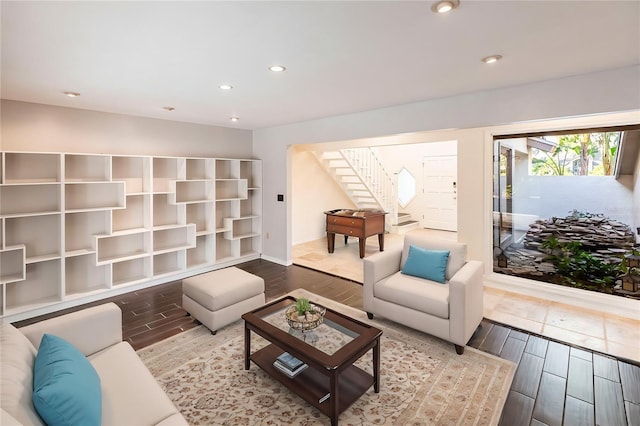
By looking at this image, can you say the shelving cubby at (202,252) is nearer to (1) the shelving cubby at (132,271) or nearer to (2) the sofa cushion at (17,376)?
(1) the shelving cubby at (132,271)

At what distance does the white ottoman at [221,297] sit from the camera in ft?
10.2

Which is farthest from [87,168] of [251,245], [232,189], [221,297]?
[251,245]

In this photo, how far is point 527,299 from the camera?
399cm

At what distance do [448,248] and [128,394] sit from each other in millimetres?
2923

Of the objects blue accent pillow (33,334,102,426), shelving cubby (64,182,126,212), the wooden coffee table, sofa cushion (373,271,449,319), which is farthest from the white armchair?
shelving cubby (64,182,126,212)

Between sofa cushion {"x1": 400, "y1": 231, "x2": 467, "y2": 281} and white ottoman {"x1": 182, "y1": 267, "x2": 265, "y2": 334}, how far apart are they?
1.69 metres

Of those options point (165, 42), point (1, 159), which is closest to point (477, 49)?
point (165, 42)

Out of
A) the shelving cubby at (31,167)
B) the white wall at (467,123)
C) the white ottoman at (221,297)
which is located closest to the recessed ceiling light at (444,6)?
the white wall at (467,123)

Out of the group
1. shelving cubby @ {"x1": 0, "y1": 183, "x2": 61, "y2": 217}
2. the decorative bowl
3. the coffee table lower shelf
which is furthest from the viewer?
shelving cubby @ {"x1": 0, "y1": 183, "x2": 61, "y2": 217}

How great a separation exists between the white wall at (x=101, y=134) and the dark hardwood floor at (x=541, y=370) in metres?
1.98

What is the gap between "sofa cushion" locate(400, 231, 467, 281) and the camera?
3.26 m

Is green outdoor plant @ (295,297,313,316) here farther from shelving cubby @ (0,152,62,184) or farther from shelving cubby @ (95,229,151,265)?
shelving cubby @ (0,152,62,184)

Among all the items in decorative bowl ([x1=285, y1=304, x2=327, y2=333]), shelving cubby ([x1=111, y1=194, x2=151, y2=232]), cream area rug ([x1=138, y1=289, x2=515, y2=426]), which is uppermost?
shelving cubby ([x1=111, y1=194, x2=151, y2=232])

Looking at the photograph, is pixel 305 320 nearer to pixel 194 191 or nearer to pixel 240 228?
pixel 194 191
